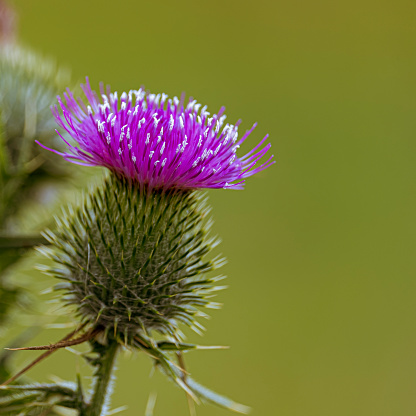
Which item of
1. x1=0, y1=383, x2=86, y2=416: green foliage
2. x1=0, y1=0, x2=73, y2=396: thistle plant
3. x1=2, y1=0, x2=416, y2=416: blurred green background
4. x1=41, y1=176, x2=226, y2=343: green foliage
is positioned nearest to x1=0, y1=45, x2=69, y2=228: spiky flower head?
x1=0, y1=0, x2=73, y2=396: thistle plant

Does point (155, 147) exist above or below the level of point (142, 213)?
above

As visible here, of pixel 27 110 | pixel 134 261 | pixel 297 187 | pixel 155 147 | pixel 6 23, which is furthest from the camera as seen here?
pixel 297 187

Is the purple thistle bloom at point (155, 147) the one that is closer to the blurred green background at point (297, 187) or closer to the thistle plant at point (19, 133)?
the thistle plant at point (19, 133)

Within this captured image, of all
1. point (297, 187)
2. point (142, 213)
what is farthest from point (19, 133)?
point (297, 187)

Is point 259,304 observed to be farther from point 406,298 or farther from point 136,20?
point 136,20

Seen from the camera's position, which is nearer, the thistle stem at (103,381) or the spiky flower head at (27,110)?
the thistle stem at (103,381)

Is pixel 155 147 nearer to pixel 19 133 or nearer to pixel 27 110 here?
pixel 27 110

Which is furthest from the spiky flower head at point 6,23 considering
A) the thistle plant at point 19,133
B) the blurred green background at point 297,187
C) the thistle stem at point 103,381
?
the blurred green background at point 297,187

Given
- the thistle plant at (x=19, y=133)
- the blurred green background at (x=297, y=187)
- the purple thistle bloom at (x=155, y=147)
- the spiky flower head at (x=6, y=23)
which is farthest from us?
the blurred green background at (x=297, y=187)
